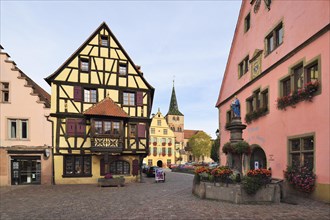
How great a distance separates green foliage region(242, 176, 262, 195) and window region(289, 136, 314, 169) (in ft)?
9.34

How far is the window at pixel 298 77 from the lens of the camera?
11786mm

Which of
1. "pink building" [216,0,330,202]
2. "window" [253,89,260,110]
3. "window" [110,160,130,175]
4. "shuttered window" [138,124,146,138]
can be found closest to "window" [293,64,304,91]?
"pink building" [216,0,330,202]

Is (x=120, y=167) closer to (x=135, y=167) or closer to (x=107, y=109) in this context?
(x=135, y=167)

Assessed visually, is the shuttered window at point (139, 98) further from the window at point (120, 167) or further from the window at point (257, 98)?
the window at point (257, 98)

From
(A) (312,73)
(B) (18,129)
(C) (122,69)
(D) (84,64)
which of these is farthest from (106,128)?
(A) (312,73)

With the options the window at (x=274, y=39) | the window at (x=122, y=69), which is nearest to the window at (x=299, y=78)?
the window at (x=274, y=39)

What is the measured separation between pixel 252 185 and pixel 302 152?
3.37 m

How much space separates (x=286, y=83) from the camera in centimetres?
1323

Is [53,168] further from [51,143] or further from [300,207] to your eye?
[300,207]

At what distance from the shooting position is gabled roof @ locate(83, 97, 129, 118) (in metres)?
18.4

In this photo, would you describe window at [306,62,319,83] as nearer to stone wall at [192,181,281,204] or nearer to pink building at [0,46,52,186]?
stone wall at [192,181,281,204]

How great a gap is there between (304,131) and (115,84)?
1386 cm

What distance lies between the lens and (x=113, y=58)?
2005cm

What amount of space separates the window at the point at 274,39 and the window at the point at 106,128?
1178 cm
